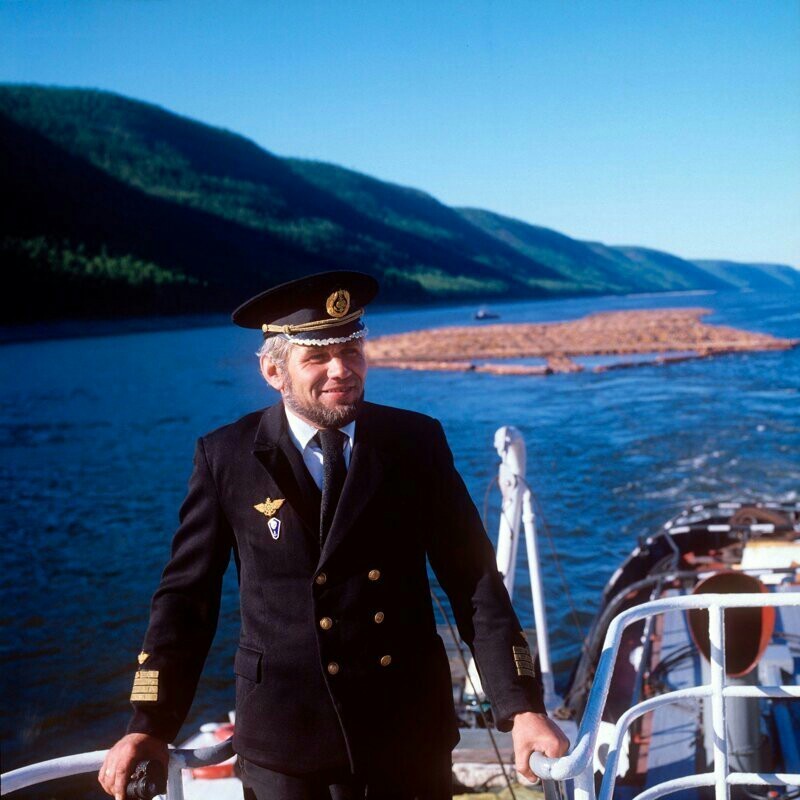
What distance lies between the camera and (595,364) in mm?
44969

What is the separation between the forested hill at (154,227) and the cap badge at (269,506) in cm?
8860

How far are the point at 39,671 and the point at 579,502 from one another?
1102cm

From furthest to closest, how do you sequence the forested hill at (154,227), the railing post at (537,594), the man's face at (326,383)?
1. the forested hill at (154,227)
2. the railing post at (537,594)
3. the man's face at (326,383)

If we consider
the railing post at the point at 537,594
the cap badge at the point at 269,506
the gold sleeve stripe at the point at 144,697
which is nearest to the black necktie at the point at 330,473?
the cap badge at the point at 269,506

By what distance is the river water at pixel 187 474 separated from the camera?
36.4 ft

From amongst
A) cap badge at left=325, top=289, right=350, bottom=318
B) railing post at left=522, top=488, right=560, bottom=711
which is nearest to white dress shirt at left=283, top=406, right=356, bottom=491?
cap badge at left=325, top=289, right=350, bottom=318

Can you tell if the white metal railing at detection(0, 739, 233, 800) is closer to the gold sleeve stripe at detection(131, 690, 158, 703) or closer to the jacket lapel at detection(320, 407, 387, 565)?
the gold sleeve stripe at detection(131, 690, 158, 703)

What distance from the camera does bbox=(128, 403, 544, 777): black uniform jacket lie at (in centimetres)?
206

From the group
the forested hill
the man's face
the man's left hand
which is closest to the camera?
the man's left hand

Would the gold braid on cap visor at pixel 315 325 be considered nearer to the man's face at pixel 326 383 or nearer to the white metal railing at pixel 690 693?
the man's face at pixel 326 383

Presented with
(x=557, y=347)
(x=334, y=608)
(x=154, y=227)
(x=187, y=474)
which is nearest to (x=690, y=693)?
(x=334, y=608)

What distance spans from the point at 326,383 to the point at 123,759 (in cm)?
97

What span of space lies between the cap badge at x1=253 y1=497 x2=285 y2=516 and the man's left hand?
28.9 inches

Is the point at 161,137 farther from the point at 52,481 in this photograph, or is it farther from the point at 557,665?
the point at 557,665
